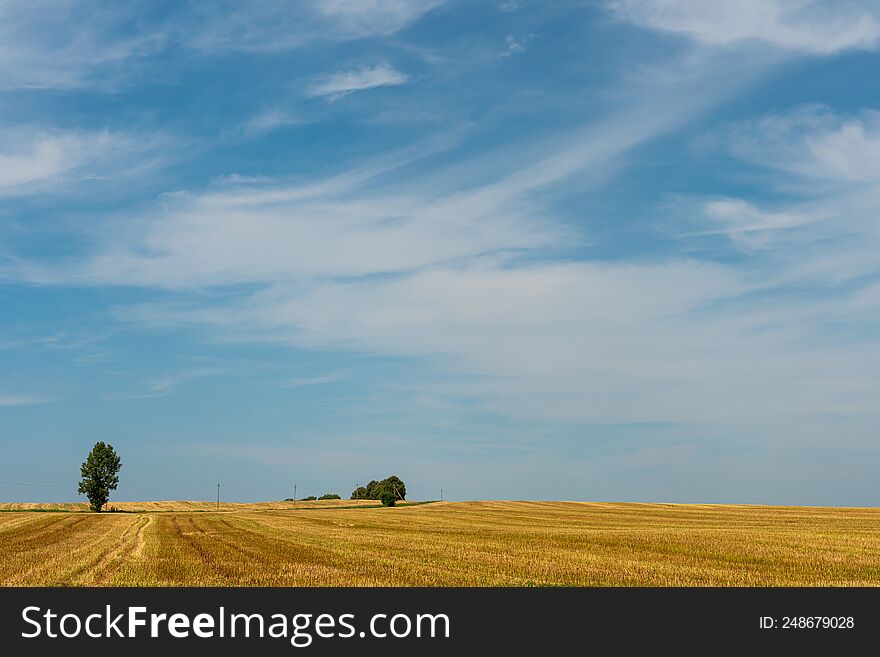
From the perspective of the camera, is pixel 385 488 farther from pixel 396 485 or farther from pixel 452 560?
pixel 452 560

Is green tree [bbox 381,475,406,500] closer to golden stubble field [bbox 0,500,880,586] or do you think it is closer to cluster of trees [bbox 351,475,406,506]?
cluster of trees [bbox 351,475,406,506]

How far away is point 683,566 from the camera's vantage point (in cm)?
2638

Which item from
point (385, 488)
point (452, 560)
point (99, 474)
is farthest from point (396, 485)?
point (452, 560)

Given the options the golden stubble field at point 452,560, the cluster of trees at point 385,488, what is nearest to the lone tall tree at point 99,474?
the cluster of trees at point 385,488

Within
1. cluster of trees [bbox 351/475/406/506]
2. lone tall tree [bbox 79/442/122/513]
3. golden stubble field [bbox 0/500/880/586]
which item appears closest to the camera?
golden stubble field [bbox 0/500/880/586]

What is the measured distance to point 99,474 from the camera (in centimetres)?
13625

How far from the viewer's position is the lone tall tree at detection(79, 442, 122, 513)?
135 m

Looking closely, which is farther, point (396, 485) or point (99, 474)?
point (396, 485)

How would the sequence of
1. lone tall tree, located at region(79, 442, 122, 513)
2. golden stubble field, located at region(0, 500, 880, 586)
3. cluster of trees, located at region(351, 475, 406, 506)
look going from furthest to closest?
1. cluster of trees, located at region(351, 475, 406, 506)
2. lone tall tree, located at region(79, 442, 122, 513)
3. golden stubble field, located at region(0, 500, 880, 586)

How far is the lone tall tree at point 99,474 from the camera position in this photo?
13475cm

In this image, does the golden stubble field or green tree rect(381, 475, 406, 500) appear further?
green tree rect(381, 475, 406, 500)

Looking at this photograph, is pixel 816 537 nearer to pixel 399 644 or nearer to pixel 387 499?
Result: pixel 399 644

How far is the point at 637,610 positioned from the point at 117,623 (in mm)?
9358

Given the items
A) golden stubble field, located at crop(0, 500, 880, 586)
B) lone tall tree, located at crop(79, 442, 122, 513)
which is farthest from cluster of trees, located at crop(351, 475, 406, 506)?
golden stubble field, located at crop(0, 500, 880, 586)
